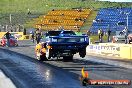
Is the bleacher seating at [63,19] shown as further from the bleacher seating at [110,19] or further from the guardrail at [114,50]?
the guardrail at [114,50]

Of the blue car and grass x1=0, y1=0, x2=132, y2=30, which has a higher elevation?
grass x1=0, y1=0, x2=132, y2=30

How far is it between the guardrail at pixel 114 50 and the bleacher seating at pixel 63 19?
4996 cm

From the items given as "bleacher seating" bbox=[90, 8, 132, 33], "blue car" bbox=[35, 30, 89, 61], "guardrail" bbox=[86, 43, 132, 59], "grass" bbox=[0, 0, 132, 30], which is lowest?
"guardrail" bbox=[86, 43, 132, 59]

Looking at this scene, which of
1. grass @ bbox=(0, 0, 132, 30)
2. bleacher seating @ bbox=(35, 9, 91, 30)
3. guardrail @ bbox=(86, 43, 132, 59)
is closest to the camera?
guardrail @ bbox=(86, 43, 132, 59)

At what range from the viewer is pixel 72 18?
94.0 metres

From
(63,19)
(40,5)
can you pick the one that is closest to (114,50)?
(63,19)

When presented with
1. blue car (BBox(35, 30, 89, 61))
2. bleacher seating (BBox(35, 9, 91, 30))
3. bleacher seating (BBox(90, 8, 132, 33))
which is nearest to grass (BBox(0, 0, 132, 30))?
bleacher seating (BBox(35, 9, 91, 30))

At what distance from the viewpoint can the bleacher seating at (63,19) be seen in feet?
286

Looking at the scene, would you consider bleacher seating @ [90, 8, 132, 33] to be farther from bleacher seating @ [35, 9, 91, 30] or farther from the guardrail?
the guardrail

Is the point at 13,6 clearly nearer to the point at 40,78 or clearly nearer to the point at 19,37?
the point at 19,37

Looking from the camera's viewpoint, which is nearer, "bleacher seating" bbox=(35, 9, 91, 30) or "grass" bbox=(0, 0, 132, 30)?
"bleacher seating" bbox=(35, 9, 91, 30)

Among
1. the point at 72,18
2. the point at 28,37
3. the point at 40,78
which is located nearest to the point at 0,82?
the point at 40,78

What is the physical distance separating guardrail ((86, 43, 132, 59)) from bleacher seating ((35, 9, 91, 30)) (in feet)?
164

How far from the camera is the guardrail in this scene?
27.0 metres
